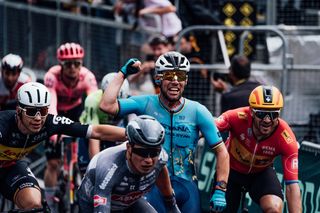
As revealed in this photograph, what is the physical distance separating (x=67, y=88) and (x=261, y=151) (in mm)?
4499

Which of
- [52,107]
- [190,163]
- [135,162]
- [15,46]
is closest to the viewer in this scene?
[135,162]

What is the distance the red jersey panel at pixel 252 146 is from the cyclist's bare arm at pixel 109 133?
1.25 metres

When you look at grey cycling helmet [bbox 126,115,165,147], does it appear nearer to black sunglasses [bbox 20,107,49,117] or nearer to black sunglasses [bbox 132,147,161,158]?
black sunglasses [bbox 132,147,161,158]

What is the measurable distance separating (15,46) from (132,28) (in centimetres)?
429

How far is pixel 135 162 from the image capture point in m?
9.38

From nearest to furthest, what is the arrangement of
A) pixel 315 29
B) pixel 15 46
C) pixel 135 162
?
pixel 135 162 < pixel 315 29 < pixel 15 46

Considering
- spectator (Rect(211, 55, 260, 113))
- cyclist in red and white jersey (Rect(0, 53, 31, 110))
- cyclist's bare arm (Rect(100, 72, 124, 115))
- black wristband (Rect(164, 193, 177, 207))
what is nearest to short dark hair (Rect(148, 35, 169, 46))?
cyclist in red and white jersey (Rect(0, 53, 31, 110))

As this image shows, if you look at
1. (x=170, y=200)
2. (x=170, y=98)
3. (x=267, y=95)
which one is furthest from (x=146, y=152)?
(x=267, y=95)

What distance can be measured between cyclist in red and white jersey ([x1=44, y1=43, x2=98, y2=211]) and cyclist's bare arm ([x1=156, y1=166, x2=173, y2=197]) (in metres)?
4.44

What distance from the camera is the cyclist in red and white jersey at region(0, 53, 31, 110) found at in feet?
47.3

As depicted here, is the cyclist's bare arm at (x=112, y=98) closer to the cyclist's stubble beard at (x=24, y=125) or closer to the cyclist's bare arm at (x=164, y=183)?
the cyclist's stubble beard at (x=24, y=125)

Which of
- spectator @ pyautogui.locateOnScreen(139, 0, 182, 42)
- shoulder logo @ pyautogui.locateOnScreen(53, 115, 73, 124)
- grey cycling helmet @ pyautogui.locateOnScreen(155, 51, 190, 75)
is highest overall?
spectator @ pyautogui.locateOnScreen(139, 0, 182, 42)

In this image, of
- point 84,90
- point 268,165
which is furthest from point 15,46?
point 268,165

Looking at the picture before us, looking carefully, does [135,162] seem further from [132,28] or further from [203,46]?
[132,28]
